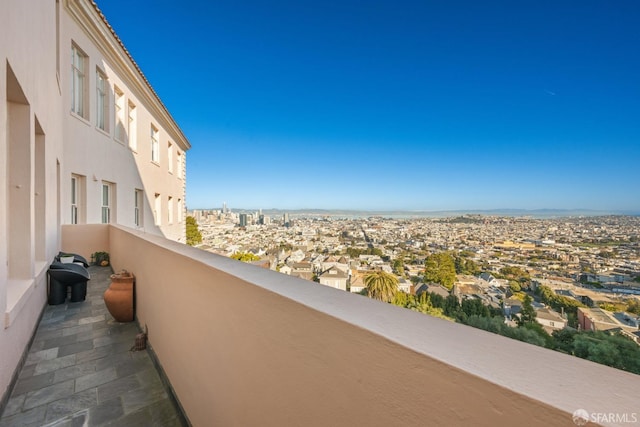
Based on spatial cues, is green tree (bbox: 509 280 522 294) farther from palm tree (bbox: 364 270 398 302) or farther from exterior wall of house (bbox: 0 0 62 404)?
exterior wall of house (bbox: 0 0 62 404)

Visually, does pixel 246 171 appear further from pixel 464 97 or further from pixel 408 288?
pixel 408 288

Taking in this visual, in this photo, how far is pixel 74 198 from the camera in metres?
7.64

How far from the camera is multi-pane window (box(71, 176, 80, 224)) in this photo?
7.50 m

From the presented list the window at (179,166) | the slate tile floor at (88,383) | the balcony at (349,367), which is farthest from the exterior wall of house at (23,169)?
the window at (179,166)

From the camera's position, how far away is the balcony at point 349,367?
592mm

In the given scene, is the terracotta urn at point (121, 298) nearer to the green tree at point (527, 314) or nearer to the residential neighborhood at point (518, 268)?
the residential neighborhood at point (518, 268)

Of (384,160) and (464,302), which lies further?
(384,160)

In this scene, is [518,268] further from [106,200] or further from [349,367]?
[106,200]

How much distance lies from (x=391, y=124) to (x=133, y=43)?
20217mm

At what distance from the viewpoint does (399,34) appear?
15641 millimetres

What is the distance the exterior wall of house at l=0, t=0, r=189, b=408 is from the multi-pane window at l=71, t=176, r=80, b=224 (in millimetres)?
175

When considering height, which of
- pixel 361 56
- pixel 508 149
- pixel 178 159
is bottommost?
pixel 178 159

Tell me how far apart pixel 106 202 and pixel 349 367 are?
10.9 meters

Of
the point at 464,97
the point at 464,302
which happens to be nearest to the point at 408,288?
the point at 464,302
